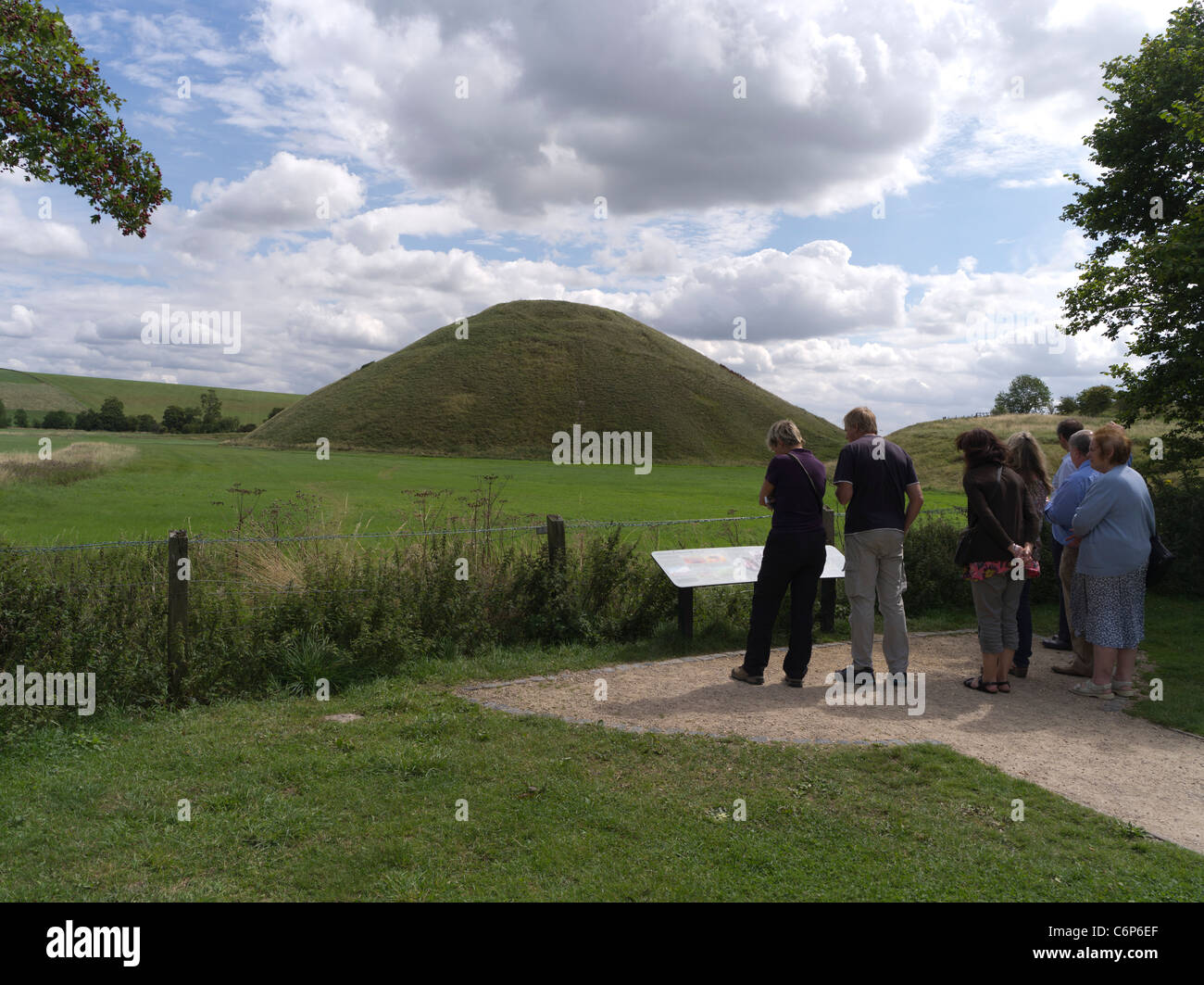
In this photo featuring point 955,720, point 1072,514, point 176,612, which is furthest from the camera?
point 1072,514

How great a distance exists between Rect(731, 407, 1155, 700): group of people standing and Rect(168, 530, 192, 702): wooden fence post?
4.83 m

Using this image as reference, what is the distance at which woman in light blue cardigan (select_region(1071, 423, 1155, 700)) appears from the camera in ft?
22.4

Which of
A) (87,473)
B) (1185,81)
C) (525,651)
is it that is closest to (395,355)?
(87,473)

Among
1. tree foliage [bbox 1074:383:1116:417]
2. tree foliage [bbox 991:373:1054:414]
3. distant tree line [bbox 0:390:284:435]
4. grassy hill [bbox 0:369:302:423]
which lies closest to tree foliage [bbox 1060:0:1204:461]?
tree foliage [bbox 1074:383:1116:417]

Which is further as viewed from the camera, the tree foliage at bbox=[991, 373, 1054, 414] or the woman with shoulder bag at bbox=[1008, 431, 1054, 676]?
the tree foliage at bbox=[991, 373, 1054, 414]

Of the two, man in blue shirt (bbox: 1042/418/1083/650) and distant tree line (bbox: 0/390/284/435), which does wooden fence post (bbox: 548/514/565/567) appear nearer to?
man in blue shirt (bbox: 1042/418/1083/650)

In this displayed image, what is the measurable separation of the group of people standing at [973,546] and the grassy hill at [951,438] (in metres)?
30.9

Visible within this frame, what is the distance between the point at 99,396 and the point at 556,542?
186540 millimetres

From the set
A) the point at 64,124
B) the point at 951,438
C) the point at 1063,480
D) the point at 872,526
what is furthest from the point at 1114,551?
the point at 951,438

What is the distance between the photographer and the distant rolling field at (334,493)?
80.6 ft

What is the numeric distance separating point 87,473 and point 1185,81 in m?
46.8

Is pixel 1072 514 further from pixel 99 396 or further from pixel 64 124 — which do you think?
pixel 99 396

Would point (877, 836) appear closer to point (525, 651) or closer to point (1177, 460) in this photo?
point (525, 651)

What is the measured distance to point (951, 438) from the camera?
49.5m
